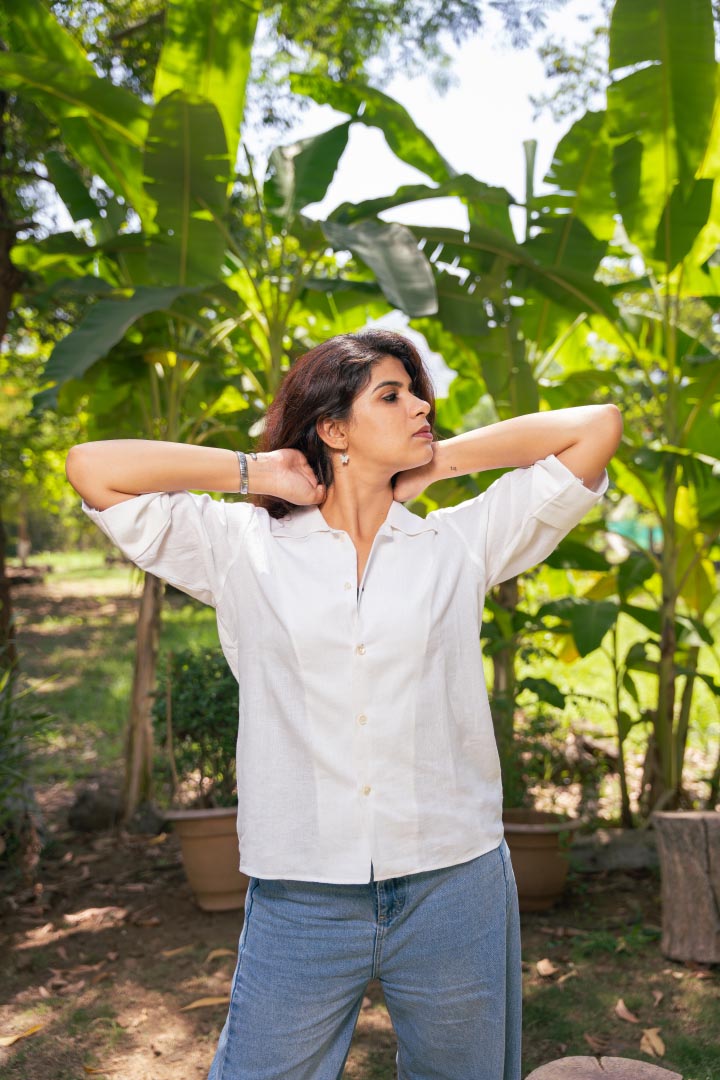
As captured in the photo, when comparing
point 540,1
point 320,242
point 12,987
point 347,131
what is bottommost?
point 12,987

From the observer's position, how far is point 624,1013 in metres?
3.54

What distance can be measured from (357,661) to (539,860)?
3030 millimetres

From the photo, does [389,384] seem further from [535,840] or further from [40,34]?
[40,34]

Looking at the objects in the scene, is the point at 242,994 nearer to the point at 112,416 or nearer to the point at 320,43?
the point at 112,416

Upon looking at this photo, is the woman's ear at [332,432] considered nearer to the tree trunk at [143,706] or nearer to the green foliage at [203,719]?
the green foliage at [203,719]

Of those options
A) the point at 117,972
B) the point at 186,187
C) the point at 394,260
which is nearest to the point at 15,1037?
the point at 117,972

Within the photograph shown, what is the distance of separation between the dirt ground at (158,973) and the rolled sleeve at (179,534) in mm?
2072

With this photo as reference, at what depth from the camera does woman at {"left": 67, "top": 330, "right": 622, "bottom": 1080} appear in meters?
1.76

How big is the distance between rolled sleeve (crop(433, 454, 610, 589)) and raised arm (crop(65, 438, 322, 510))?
328 mm

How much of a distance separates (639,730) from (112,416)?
4.93 metres

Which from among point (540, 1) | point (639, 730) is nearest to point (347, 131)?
point (540, 1)

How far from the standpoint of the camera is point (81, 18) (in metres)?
6.13

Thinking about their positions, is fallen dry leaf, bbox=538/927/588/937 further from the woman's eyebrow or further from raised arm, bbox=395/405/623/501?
the woman's eyebrow

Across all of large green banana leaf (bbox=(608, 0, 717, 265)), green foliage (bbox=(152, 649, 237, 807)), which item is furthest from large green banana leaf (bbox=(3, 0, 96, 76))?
green foliage (bbox=(152, 649, 237, 807))
